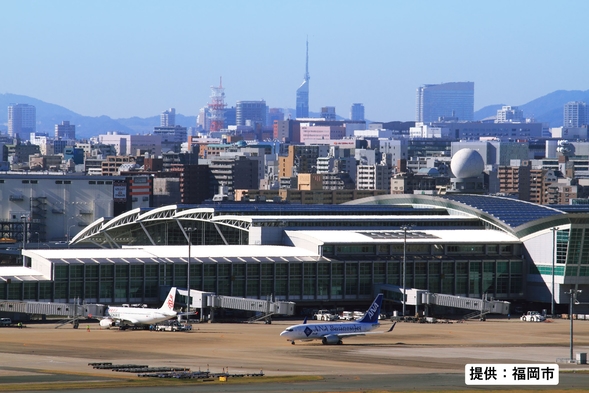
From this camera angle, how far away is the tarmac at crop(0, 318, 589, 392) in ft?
309

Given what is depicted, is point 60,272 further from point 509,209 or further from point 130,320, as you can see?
point 509,209

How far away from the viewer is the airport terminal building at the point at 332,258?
513 feet

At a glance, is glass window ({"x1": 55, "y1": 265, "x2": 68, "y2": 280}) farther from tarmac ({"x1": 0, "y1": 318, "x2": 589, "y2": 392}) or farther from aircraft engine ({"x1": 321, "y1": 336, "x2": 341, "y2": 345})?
aircraft engine ({"x1": 321, "y1": 336, "x2": 341, "y2": 345})

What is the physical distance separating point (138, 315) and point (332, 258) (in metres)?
31.6

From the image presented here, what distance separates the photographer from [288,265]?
161750 mm

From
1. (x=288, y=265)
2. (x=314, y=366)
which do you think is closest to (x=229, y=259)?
(x=288, y=265)

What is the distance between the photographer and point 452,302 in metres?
160

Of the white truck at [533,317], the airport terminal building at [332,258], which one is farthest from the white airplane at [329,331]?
the white truck at [533,317]

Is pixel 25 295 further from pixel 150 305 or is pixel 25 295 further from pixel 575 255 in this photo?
pixel 575 255

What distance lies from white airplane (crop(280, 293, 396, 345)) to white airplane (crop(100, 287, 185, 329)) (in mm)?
14834

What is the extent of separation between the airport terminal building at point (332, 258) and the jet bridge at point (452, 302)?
4.41 metres

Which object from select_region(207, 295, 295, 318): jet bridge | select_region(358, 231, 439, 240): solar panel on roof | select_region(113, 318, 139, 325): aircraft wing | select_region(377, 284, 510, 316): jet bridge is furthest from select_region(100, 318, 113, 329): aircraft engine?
select_region(358, 231, 439, 240): solar panel on roof

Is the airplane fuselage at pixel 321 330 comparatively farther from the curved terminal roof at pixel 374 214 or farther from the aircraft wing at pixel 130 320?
the curved terminal roof at pixel 374 214

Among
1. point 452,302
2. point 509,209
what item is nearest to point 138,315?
point 452,302
